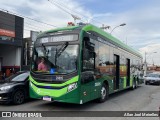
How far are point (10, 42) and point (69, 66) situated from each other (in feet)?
45.5

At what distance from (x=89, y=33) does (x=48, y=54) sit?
6.46 feet

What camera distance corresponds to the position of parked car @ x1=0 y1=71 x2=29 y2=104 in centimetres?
→ 955

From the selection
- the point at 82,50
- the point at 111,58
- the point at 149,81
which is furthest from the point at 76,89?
the point at 149,81

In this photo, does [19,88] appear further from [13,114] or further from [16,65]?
[16,65]

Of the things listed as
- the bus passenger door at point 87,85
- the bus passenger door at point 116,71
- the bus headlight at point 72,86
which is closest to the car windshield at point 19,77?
the bus headlight at point 72,86

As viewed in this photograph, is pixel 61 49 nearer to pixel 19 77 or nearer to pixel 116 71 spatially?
pixel 19 77

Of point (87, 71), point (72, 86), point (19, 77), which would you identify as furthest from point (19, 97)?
point (87, 71)

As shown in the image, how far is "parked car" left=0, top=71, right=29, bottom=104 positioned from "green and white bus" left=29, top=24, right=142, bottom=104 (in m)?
1.02

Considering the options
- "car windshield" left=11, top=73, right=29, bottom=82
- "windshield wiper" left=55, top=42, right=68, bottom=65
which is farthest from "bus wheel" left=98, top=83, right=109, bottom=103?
"car windshield" left=11, top=73, right=29, bottom=82

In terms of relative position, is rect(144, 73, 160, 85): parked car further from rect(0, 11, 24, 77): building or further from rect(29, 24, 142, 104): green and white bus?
rect(29, 24, 142, 104): green and white bus

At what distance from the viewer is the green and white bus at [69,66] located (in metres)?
8.35

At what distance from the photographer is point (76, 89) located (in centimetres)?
824

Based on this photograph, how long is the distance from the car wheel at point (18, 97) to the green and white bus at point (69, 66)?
1035 mm

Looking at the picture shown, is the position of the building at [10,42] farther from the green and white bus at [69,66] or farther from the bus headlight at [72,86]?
the bus headlight at [72,86]
